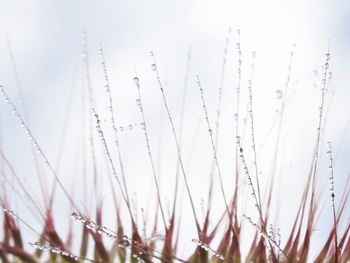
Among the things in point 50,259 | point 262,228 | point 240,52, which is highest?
point 240,52

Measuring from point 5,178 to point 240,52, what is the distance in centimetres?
226

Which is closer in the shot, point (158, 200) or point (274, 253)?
point (274, 253)

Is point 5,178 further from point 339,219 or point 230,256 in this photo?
point 339,219

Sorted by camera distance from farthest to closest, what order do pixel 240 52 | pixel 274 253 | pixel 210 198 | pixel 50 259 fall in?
pixel 240 52 < pixel 210 198 < pixel 50 259 < pixel 274 253

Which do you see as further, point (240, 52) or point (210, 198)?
point (240, 52)

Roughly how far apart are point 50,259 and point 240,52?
93.4 inches

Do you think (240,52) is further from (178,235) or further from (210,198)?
(178,235)

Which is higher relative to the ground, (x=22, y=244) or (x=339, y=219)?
(x=339, y=219)

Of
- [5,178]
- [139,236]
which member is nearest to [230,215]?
[139,236]

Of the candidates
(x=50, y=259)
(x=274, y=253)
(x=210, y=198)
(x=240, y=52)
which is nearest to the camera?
(x=274, y=253)

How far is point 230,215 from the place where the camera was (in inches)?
214

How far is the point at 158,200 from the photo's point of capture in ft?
17.4

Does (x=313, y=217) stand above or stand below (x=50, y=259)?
above

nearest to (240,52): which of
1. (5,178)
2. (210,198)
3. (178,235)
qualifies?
(210,198)
